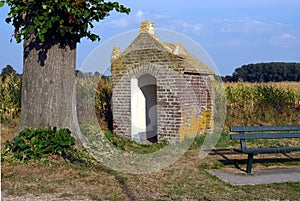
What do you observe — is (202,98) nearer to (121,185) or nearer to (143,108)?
(143,108)

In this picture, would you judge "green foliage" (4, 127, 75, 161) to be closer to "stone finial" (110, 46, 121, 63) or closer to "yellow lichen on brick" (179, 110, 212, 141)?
"yellow lichen on brick" (179, 110, 212, 141)

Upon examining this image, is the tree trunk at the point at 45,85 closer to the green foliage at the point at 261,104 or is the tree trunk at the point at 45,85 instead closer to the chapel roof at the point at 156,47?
the chapel roof at the point at 156,47

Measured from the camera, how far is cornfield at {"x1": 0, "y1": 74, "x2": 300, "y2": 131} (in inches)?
467

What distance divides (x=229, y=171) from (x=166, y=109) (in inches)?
139

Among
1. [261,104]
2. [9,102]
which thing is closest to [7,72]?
[9,102]

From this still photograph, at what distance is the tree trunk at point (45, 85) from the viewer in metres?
7.86

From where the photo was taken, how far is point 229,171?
7.70m

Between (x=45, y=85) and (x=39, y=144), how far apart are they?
1.15 metres

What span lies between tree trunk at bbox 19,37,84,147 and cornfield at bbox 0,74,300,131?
2832 mm

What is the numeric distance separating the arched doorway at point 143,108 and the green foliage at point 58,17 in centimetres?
382

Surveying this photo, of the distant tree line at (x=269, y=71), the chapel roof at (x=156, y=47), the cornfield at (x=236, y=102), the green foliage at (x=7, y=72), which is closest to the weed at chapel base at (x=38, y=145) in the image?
the cornfield at (x=236, y=102)

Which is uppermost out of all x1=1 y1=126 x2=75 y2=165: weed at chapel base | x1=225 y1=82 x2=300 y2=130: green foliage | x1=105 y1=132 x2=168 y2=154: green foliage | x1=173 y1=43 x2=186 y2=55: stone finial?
x1=173 y1=43 x2=186 y2=55: stone finial

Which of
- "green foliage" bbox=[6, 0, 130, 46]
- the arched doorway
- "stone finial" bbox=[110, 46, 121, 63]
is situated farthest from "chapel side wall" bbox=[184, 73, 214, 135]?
"green foliage" bbox=[6, 0, 130, 46]

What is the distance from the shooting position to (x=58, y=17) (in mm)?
7273
